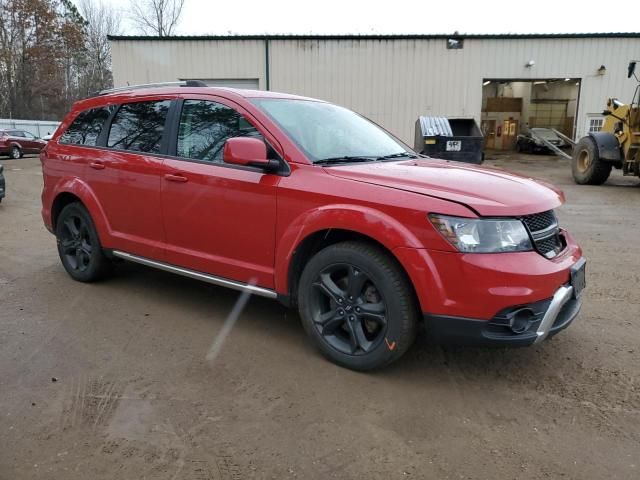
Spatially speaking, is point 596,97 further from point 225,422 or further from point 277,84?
point 225,422

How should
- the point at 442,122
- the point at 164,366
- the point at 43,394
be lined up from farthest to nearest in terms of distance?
the point at 442,122, the point at 164,366, the point at 43,394

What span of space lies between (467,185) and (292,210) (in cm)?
109

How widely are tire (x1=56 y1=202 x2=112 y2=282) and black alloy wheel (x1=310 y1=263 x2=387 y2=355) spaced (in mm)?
2468

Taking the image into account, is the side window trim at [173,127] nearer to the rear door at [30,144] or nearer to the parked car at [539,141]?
the parked car at [539,141]

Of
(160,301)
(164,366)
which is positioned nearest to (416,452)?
(164,366)

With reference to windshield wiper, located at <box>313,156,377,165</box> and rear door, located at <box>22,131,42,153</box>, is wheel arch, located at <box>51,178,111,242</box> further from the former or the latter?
rear door, located at <box>22,131,42,153</box>

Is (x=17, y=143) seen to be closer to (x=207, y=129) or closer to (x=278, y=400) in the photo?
(x=207, y=129)

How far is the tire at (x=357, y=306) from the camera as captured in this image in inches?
118

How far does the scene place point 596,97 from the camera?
836 inches

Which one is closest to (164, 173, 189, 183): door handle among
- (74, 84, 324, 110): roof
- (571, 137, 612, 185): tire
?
(74, 84, 324, 110): roof

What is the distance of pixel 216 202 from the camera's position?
145 inches

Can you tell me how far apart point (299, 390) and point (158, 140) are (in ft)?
7.63

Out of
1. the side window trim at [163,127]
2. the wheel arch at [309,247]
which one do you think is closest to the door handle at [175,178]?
the side window trim at [163,127]

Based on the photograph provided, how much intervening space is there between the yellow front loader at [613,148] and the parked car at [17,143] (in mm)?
22488
